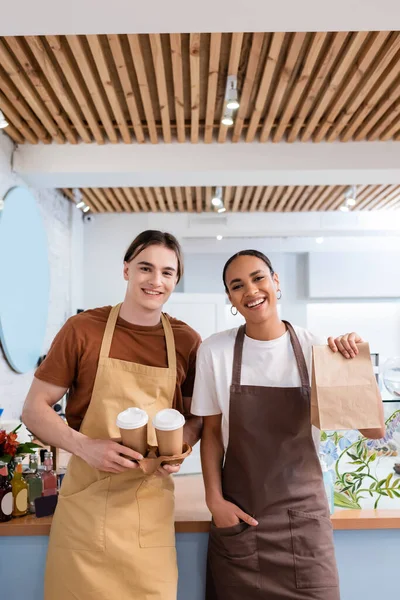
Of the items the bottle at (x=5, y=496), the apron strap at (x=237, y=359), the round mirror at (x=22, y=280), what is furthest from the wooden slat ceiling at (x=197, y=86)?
the bottle at (x=5, y=496)

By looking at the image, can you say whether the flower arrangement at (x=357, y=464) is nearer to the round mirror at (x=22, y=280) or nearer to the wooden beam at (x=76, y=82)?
the wooden beam at (x=76, y=82)

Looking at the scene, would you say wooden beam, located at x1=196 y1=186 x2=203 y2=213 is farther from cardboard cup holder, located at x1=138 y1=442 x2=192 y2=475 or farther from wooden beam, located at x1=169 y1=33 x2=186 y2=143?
cardboard cup holder, located at x1=138 y1=442 x2=192 y2=475

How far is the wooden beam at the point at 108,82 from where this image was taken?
316cm

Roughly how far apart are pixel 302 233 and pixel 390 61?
13.4ft

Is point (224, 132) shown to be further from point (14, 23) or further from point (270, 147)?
point (14, 23)

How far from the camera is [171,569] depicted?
156cm

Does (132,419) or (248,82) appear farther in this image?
(248,82)

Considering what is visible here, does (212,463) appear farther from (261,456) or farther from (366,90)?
(366,90)

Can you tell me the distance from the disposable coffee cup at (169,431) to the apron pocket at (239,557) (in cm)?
38

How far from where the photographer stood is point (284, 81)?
366 centimetres

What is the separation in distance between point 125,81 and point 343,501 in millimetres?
3107

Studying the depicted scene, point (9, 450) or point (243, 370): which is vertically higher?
point (243, 370)

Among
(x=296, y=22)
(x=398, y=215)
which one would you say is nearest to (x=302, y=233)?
(x=398, y=215)

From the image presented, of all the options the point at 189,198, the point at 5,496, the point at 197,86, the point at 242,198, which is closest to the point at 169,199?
the point at 189,198
